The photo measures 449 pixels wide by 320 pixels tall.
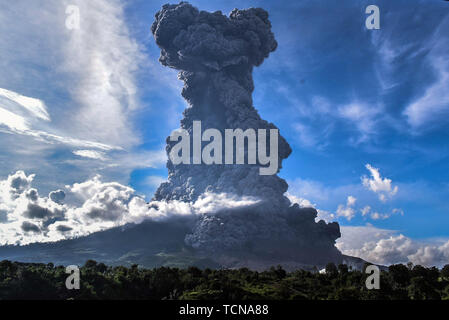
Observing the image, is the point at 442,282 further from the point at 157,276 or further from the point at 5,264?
the point at 5,264

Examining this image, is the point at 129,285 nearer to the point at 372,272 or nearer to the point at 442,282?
the point at 372,272

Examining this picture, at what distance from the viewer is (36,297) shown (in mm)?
52531

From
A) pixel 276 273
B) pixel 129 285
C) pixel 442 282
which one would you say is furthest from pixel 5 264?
pixel 442 282

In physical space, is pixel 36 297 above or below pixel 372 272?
below

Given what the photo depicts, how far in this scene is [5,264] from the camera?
214 feet
